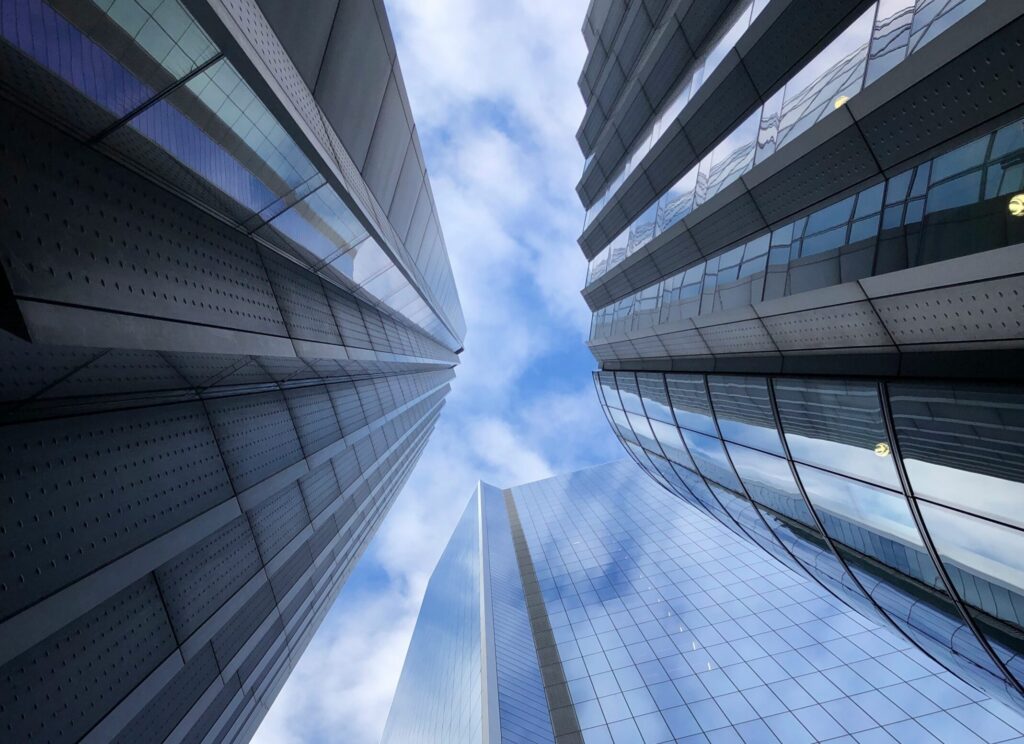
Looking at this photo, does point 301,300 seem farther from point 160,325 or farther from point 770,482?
point 770,482

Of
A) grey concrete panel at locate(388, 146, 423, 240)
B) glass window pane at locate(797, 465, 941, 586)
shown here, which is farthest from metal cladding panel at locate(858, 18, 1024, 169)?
grey concrete panel at locate(388, 146, 423, 240)

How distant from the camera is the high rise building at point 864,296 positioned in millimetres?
5926

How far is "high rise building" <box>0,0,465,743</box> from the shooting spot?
3756 millimetres

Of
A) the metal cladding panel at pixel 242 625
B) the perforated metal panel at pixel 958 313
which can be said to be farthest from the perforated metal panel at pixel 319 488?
the perforated metal panel at pixel 958 313

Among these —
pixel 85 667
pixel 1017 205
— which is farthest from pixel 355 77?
pixel 1017 205

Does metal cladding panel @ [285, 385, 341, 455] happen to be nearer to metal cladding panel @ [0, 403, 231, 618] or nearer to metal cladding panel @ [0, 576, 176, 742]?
metal cladding panel @ [0, 403, 231, 618]

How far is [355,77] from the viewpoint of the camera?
940 cm

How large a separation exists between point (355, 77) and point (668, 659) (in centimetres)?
3078

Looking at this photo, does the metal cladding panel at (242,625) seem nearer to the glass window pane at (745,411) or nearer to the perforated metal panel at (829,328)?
the glass window pane at (745,411)

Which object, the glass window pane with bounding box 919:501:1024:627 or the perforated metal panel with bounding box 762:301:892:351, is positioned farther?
the perforated metal panel with bounding box 762:301:892:351

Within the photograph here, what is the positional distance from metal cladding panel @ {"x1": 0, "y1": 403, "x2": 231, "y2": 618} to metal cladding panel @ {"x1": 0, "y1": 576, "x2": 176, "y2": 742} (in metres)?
0.65

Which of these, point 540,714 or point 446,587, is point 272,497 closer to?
point 540,714

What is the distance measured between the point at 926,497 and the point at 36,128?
457 inches

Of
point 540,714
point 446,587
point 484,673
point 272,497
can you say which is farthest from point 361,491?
point 446,587
